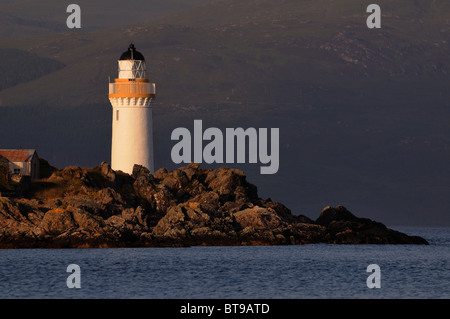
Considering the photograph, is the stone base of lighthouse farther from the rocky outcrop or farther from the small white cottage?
the small white cottage

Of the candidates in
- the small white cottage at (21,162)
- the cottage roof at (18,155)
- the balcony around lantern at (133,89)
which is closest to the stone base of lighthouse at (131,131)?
the balcony around lantern at (133,89)

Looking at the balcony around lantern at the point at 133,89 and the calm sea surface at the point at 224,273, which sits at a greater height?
the balcony around lantern at the point at 133,89

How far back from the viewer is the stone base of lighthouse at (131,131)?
3378 inches

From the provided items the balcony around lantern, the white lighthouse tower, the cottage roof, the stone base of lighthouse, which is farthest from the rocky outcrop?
the balcony around lantern

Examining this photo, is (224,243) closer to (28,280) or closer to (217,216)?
(217,216)

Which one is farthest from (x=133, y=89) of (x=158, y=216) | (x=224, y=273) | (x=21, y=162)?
Result: (x=224, y=273)

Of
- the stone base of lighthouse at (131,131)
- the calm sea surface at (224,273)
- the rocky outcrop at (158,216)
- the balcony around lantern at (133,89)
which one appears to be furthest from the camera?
the stone base of lighthouse at (131,131)

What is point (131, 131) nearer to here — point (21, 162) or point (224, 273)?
point (21, 162)

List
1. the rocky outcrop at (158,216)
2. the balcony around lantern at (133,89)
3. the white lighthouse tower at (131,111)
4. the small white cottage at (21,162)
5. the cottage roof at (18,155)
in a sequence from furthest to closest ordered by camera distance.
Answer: the white lighthouse tower at (131,111) < the balcony around lantern at (133,89) < the cottage roof at (18,155) < the small white cottage at (21,162) < the rocky outcrop at (158,216)

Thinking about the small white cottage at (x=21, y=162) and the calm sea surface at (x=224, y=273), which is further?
the small white cottage at (x=21, y=162)

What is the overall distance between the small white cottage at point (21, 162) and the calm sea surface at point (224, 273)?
894 cm

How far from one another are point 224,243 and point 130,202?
8331 millimetres

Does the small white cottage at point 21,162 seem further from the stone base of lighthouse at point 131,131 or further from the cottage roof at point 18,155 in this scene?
the stone base of lighthouse at point 131,131
